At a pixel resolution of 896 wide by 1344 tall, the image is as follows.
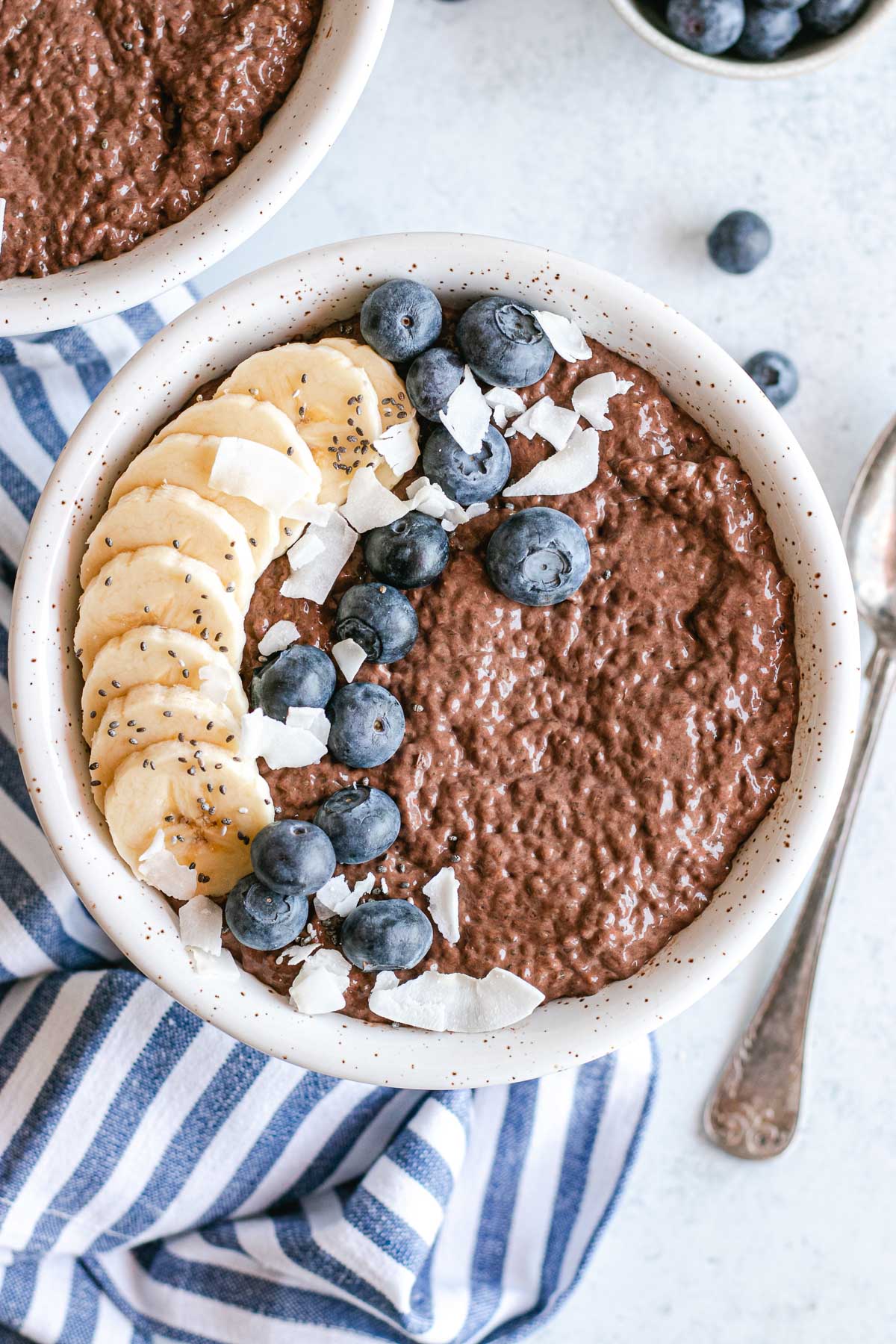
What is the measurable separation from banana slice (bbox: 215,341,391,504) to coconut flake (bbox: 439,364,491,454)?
121mm

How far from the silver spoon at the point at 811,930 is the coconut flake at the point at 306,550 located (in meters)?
1.30

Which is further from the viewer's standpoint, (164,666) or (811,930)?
(811,930)

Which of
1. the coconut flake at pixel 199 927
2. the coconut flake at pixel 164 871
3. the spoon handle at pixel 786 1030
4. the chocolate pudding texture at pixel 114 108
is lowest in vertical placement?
the spoon handle at pixel 786 1030

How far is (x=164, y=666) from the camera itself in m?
1.95

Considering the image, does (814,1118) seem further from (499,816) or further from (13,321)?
(13,321)

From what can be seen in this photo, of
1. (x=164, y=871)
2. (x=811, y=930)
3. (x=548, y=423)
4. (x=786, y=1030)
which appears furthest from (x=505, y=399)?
(x=786, y=1030)

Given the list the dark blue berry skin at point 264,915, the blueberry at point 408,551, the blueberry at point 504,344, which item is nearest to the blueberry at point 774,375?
the blueberry at point 504,344

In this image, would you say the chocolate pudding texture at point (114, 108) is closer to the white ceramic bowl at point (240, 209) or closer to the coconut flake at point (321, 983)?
the white ceramic bowl at point (240, 209)

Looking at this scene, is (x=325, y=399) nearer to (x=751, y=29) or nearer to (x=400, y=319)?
(x=400, y=319)

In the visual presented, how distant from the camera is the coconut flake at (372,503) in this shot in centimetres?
201

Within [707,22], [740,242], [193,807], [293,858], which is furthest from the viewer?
[740,242]

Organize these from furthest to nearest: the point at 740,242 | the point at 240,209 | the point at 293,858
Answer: the point at 740,242, the point at 240,209, the point at 293,858

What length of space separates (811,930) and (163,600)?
164 centimetres

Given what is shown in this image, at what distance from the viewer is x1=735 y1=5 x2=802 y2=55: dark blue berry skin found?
2516 mm
